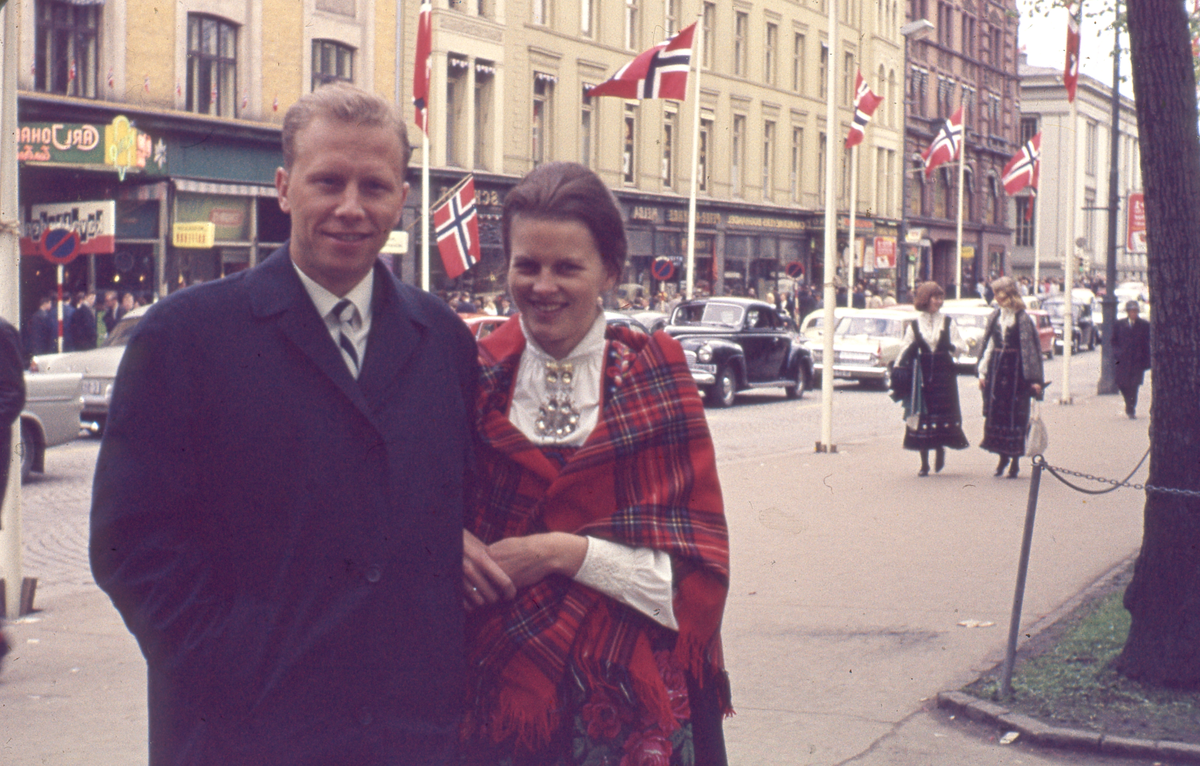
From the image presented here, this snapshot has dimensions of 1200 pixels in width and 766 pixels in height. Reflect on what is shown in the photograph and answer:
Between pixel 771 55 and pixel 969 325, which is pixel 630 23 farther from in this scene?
pixel 969 325

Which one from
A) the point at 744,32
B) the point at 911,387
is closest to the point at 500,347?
the point at 911,387

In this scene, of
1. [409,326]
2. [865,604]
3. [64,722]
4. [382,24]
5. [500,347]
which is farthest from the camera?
[382,24]

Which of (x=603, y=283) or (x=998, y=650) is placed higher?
(x=603, y=283)

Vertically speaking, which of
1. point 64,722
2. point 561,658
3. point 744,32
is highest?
point 744,32

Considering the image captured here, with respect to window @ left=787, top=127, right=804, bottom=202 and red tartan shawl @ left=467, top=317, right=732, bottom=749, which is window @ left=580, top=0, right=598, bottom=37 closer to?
window @ left=787, top=127, right=804, bottom=202

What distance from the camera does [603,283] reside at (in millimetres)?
2896

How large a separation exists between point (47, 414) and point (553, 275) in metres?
11.5

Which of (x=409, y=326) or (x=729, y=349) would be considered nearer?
(x=409, y=326)

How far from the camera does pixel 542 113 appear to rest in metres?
38.3

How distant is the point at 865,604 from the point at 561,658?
18.5 feet

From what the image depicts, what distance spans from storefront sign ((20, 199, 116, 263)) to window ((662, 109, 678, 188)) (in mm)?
20855

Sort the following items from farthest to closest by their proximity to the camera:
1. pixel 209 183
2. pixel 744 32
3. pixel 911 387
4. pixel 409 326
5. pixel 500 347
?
pixel 744 32 < pixel 209 183 < pixel 911 387 < pixel 500 347 < pixel 409 326

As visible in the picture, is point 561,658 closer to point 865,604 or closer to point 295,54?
point 865,604

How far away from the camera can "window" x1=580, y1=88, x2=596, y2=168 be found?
39594mm
